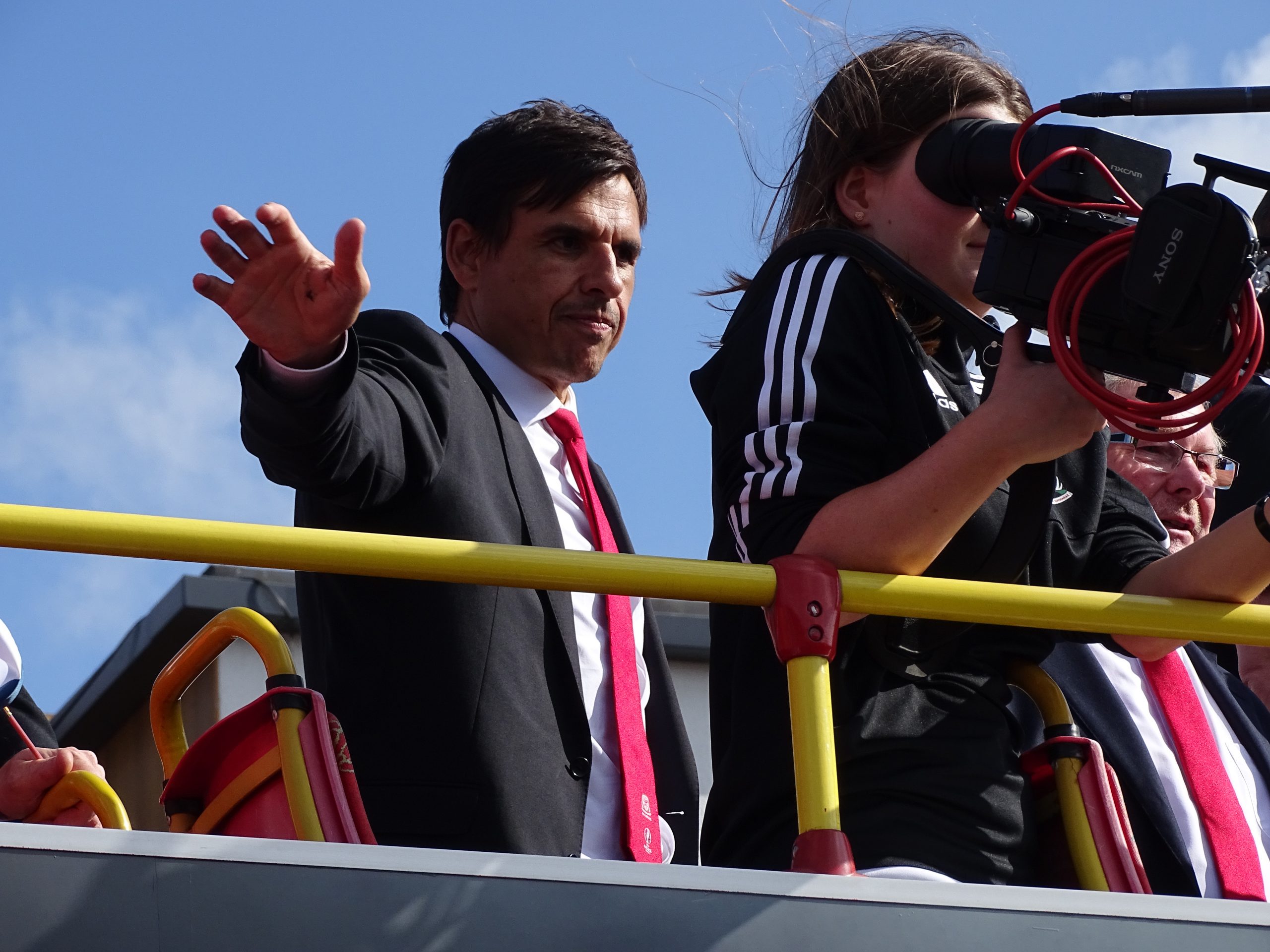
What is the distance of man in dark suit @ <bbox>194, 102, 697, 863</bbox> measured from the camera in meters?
2.33

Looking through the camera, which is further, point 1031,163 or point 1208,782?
point 1208,782

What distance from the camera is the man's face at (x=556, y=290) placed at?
11.0 feet

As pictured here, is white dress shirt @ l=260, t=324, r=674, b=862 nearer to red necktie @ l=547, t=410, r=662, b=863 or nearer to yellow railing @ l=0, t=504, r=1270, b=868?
red necktie @ l=547, t=410, r=662, b=863

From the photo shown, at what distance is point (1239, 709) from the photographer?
305 centimetres

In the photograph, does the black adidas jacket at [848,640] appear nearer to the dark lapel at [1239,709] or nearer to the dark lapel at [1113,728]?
the dark lapel at [1113,728]

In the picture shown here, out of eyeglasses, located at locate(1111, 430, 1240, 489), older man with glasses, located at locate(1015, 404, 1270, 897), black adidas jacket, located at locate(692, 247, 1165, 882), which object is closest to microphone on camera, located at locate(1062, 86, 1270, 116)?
black adidas jacket, located at locate(692, 247, 1165, 882)

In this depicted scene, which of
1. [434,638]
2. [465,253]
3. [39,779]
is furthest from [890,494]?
[39,779]

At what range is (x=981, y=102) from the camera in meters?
2.73

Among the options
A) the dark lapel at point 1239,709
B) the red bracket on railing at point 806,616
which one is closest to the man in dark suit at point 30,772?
the red bracket on railing at point 806,616

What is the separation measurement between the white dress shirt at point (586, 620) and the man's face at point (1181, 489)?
4.27ft

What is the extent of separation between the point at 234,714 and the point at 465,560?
18.7 inches

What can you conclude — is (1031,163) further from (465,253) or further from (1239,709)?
(465,253)

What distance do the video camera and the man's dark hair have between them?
1222 mm

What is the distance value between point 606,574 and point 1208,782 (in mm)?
1132
